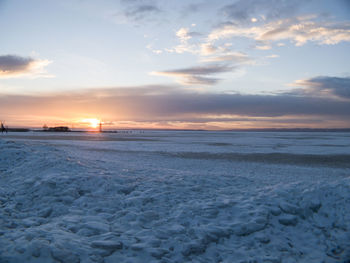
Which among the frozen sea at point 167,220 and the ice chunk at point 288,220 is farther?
the ice chunk at point 288,220

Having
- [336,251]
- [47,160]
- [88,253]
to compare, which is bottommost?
[336,251]

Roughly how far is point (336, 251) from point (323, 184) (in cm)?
348

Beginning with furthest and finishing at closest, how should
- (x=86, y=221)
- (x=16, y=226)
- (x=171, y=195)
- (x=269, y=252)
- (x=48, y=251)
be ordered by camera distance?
(x=171, y=195) < (x=86, y=221) < (x=16, y=226) < (x=269, y=252) < (x=48, y=251)

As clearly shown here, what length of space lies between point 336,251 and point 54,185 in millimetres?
8599

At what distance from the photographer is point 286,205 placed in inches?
294

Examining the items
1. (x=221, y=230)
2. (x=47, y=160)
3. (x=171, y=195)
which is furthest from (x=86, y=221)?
(x=47, y=160)

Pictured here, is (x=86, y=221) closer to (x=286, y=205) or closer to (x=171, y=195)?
(x=171, y=195)

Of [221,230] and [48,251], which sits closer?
[48,251]

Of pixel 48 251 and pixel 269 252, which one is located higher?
pixel 48 251

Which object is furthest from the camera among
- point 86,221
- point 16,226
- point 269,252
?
point 86,221

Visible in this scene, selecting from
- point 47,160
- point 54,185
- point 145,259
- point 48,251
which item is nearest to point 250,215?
point 145,259

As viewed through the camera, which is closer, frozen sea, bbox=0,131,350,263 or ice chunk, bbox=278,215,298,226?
frozen sea, bbox=0,131,350,263

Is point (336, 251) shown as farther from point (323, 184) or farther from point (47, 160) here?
point (47, 160)

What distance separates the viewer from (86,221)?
21.6 ft
